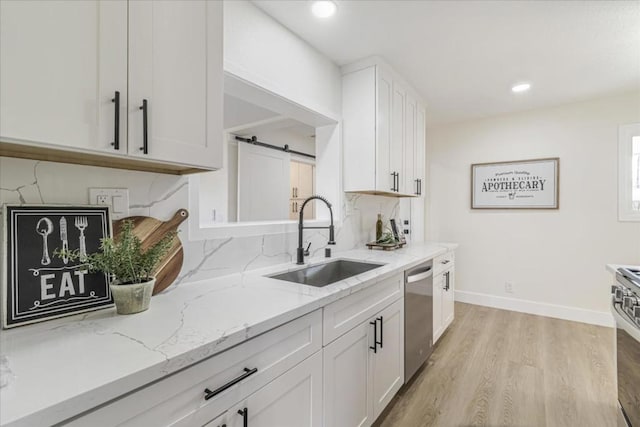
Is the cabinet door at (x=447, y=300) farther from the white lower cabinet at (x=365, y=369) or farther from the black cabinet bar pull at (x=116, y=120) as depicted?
the black cabinet bar pull at (x=116, y=120)

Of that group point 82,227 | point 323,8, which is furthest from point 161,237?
point 323,8

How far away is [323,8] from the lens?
1750mm

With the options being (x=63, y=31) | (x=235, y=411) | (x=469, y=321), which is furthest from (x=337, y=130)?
(x=469, y=321)

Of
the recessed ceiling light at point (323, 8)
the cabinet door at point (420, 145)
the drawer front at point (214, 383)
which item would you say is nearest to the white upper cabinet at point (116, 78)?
the drawer front at point (214, 383)

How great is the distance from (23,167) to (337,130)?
1962 millimetres

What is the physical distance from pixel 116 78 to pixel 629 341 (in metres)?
2.21

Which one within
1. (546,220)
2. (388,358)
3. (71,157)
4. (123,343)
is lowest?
(388,358)

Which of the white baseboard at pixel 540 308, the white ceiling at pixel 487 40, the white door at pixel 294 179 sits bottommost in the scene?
the white baseboard at pixel 540 308

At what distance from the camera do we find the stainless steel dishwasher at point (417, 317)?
2.00 m

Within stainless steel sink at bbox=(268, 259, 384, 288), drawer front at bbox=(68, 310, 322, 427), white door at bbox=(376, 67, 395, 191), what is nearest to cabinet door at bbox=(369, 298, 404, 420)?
stainless steel sink at bbox=(268, 259, 384, 288)

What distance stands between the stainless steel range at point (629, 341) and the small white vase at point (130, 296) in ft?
6.11

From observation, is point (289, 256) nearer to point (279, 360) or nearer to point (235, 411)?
point (279, 360)

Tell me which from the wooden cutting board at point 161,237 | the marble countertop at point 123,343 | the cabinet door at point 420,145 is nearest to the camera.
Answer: the marble countertop at point 123,343

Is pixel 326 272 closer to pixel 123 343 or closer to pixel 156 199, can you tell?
pixel 156 199
